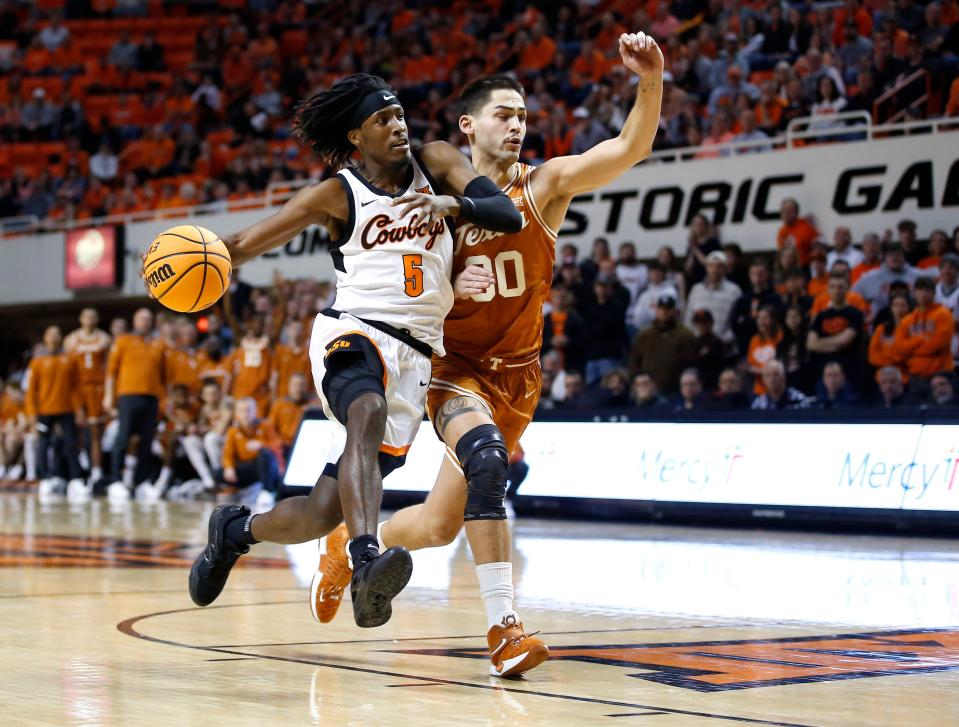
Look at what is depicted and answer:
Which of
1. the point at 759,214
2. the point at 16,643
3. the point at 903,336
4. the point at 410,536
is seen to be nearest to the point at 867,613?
the point at 410,536

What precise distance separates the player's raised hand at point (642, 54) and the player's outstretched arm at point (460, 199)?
2.26 feet

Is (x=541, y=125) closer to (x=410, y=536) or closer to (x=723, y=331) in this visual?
(x=723, y=331)

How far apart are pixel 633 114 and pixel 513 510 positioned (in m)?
8.95

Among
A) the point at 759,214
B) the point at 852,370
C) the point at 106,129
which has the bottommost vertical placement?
the point at 852,370

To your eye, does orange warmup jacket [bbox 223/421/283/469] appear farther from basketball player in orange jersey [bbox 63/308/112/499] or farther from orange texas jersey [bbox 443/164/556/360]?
orange texas jersey [bbox 443/164/556/360]

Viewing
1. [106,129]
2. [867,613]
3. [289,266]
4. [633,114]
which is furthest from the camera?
[106,129]

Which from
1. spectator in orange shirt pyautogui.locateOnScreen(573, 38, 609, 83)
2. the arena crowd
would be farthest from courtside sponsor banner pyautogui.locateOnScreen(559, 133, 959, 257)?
spectator in orange shirt pyautogui.locateOnScreen(573, 38, 609, 83)

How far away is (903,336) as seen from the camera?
12.0 meters

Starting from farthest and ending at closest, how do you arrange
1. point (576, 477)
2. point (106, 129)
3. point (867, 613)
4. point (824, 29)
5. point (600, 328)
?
1. point (106, 129)
2. point (824, 29)
3. point (600, 328)
4. point (576, 477)
5. point (867, 613)

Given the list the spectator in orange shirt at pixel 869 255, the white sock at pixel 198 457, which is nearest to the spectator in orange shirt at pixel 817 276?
the spectator in orange shirt at pixel 869 255

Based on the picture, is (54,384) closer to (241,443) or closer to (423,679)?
(241,443)

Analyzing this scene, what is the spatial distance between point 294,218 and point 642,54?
4.60 ft

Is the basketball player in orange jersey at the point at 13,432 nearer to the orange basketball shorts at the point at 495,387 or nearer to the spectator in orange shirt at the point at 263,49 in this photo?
the spectator in orange shirt at the point at 263,49

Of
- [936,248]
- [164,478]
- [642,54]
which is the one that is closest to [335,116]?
[642,54]
